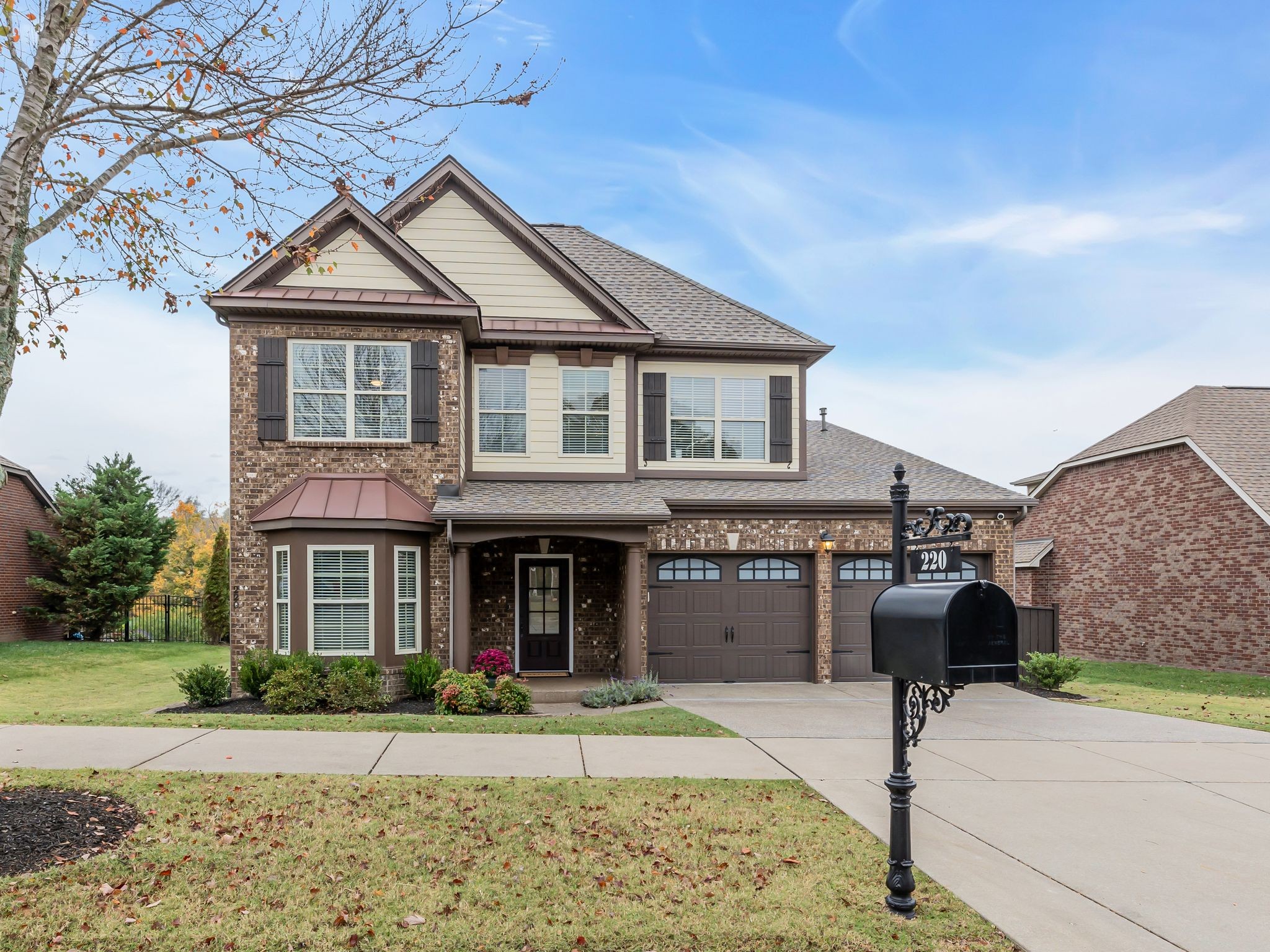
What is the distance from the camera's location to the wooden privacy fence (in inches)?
631

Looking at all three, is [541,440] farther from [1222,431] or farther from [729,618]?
[1222,431]

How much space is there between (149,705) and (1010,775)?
12758 millimetres

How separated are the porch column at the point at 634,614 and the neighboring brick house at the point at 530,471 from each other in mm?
62

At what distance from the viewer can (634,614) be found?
1356cm

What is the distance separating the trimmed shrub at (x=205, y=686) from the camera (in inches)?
468

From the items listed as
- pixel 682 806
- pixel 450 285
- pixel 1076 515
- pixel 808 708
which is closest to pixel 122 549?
pixel 450 285

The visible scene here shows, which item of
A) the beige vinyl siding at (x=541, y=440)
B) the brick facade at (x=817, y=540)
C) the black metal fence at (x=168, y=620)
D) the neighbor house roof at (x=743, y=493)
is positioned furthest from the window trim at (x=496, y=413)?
the black metal fence at (x=168, y=620)

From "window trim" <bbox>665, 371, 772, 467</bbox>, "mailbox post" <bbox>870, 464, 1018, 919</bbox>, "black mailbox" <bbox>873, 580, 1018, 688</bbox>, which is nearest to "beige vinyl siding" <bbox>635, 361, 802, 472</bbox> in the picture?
"window trim" <bbox>665, 371, 772, 467</bbox>

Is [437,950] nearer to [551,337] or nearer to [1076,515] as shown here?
[551,337]

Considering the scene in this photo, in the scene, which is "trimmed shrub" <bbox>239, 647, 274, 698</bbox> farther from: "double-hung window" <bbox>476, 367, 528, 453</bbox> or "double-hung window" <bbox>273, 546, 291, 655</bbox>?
"double-hung window" <bbox>476, 367, 528, 453</bbox>

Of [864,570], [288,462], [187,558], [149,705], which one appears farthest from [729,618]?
[187,558]

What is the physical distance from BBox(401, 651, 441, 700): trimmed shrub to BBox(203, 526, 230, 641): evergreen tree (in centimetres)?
1582

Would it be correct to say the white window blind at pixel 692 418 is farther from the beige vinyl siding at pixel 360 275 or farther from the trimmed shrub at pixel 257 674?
the trimmed shrub at pixel 257 674

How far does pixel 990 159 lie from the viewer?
14555mm
